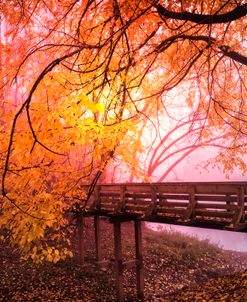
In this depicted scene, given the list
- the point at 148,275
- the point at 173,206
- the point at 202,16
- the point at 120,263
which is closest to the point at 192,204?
the point at 173,206

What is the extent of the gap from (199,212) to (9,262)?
357 inches

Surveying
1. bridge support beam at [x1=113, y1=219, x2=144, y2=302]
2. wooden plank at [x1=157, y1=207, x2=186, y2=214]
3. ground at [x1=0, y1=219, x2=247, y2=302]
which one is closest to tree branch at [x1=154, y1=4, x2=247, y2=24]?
ground at [x1=0, y1=219, x2=247, y2=302]

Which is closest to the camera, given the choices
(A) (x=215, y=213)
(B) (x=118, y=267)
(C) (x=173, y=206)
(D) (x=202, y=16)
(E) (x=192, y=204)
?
(D) (x=202, y=16)

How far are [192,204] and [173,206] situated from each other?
1093 mm

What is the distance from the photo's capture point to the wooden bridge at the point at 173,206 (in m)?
9.07

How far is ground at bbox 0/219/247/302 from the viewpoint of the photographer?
11.7 meters

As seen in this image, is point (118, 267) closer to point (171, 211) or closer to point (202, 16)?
point (171, 211)

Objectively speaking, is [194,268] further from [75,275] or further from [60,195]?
[60,195]

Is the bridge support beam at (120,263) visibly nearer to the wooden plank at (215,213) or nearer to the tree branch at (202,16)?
the wooden plank at (215,213)

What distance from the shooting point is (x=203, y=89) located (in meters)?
16.8

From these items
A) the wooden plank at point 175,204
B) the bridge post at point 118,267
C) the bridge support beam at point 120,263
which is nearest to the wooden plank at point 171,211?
the wooden plank at point 175,204

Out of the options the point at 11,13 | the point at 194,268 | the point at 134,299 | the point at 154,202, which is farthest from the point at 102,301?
the point at 11,13

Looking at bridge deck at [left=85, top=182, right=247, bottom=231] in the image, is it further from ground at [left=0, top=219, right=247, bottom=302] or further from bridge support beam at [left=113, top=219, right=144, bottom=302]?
ground at [left=0, top=219, right=247, bottom=302]

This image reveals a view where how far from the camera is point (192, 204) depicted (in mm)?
10047
